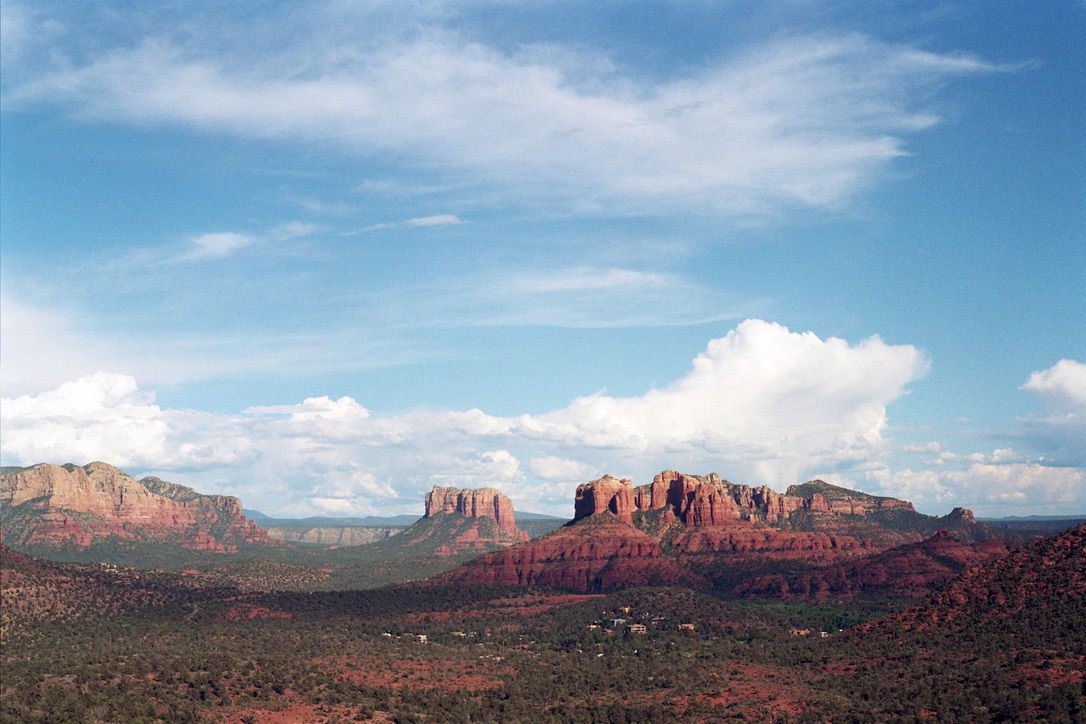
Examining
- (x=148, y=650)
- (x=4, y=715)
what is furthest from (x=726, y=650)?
(x=4, y=715)

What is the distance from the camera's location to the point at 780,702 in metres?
119

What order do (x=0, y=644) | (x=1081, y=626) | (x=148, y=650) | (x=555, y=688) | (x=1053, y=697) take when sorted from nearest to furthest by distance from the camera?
(x=1053, y=697), (x=1081, y=626), (x=555, y=688), (x=148, y=650), (x=0, y=644)

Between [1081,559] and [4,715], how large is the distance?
427 ft

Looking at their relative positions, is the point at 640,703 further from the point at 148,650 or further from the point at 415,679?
the point at 148,650

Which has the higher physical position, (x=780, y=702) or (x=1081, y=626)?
(x=1081, y=626)

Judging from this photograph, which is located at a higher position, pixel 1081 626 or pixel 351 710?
pixel 1081 626

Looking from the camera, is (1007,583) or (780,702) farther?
(1007,583)

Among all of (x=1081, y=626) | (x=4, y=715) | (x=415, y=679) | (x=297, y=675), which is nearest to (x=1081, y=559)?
(x=1081, y=626)

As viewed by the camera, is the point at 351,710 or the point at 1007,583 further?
the point at 1007,583

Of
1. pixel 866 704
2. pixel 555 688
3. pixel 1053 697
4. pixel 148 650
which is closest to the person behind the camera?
pixel 1053 697

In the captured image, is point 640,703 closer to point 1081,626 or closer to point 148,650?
point 1081,626

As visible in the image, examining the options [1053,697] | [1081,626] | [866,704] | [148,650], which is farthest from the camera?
[148,650]

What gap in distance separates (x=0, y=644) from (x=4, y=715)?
74.2 metres

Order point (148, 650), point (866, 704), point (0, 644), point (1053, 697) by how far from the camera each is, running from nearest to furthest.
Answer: point (1053, 697), point (866, 704), point (148, 650), point (0, 644)
